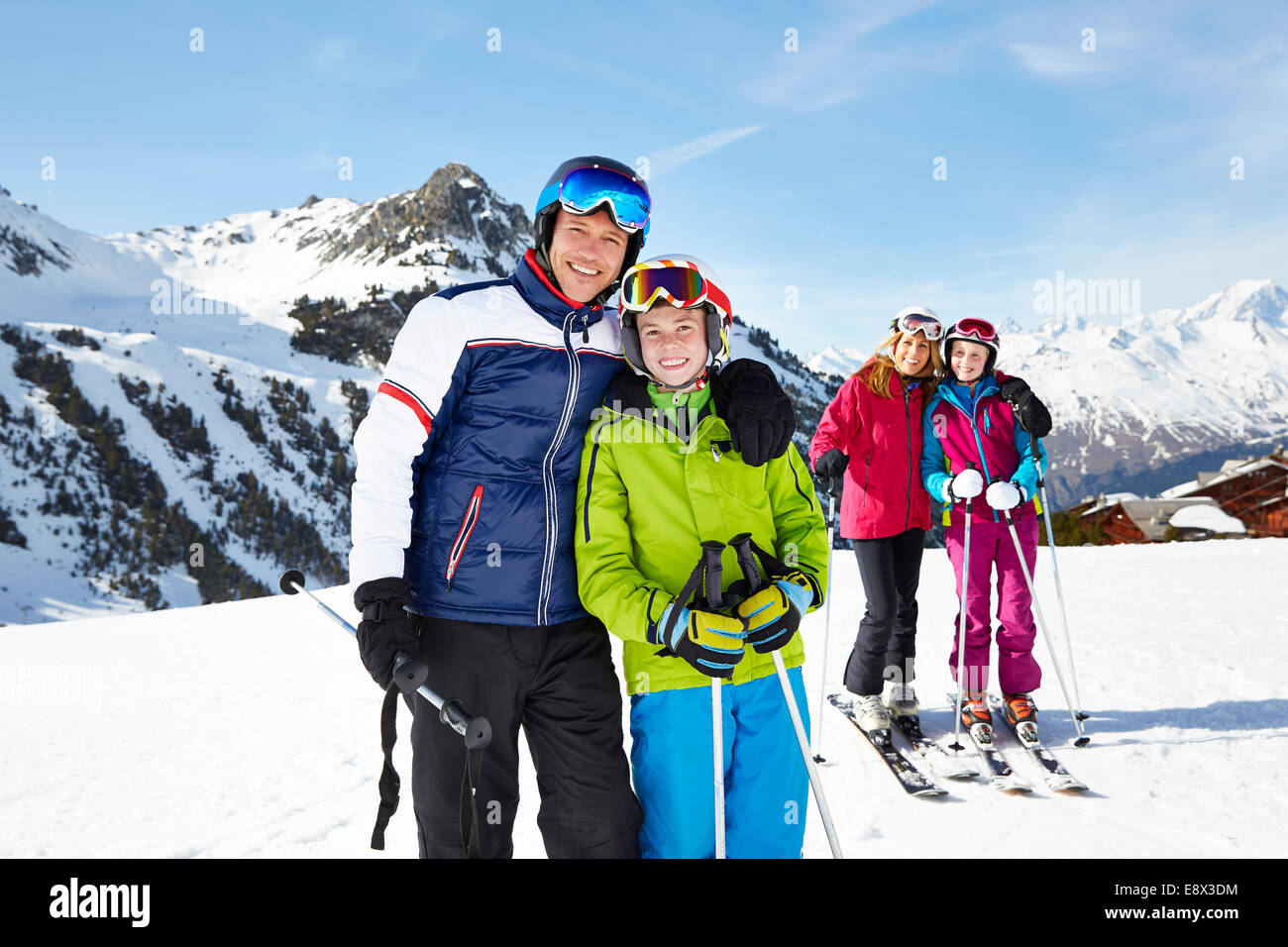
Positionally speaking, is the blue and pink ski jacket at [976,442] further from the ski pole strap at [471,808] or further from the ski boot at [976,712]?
the ski pole strap at [471,808]

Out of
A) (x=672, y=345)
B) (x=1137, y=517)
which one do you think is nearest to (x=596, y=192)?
(x=672, y=345)

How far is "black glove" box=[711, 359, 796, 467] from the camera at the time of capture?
7.68ft

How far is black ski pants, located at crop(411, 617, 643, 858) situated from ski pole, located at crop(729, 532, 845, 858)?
1.90ft

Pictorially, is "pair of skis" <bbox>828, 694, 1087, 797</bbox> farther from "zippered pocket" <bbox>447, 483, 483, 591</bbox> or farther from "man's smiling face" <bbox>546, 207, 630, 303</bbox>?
"man's smiling face" <bbox>546, 207, 630, 303</bbox>

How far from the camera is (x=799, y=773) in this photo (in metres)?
2.36

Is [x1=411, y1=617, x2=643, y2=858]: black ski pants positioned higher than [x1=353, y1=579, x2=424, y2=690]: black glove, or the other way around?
[x1=353, y1=579, x2=424, y2=690]: black glove

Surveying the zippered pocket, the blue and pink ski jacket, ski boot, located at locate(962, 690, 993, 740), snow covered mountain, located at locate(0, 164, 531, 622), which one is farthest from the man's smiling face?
snow covered mountain, located at locate(0, 164, 531, 622)

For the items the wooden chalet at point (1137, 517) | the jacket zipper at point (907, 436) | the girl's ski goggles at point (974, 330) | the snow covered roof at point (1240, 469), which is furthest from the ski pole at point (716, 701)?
the snow covered roof at point (1240, 469)

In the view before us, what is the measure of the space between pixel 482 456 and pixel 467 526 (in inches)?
9.5

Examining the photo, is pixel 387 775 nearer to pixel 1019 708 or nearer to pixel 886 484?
pixel 886 484

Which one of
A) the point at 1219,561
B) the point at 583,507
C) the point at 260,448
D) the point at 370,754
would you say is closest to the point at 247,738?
the point at 370,754

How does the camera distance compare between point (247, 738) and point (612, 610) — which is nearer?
point (612, 610)

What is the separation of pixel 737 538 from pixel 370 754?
11.3 feet
